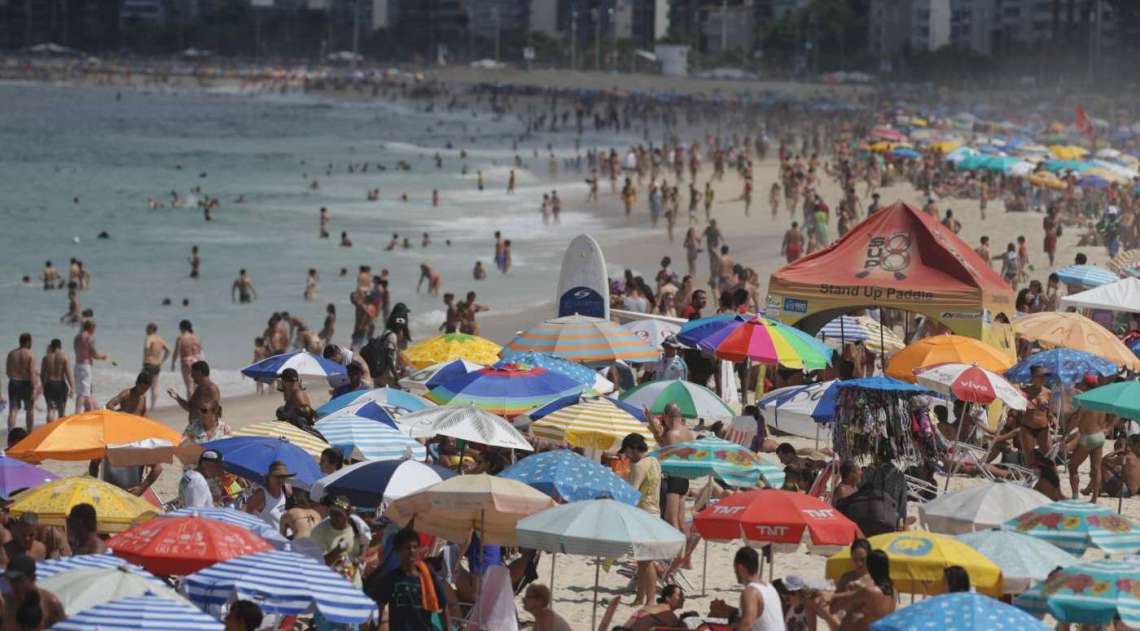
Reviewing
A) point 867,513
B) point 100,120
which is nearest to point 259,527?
point 867,513

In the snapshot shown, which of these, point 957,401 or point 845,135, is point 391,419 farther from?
point 845,135

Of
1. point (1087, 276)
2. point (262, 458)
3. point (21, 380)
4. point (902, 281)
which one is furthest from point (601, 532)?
point (1087, 276)

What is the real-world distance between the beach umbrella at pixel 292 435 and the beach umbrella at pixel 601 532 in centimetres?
225

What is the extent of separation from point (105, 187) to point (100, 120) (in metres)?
41.3

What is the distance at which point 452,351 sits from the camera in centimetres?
1406

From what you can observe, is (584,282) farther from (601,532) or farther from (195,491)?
(601,532)

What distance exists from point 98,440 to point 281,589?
12.4 ft

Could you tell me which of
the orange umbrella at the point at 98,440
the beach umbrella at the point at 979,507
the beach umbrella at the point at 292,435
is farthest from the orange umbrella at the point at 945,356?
the orange umbrella at the point at 98,440

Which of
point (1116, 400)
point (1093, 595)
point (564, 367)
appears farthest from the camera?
point (564, 367)

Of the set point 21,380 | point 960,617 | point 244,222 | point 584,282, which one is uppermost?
point 584,282

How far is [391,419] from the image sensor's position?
37.4 ft

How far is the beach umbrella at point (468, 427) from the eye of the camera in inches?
421

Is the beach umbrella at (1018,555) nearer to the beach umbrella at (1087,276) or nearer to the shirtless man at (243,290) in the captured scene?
the beach umbrella at (1087,276)

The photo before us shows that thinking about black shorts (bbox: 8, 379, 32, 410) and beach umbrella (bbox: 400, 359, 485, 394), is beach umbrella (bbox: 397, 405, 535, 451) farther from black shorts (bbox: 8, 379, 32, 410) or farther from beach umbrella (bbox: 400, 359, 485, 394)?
black shorts (bbox: 8, 379, 32, 410)
